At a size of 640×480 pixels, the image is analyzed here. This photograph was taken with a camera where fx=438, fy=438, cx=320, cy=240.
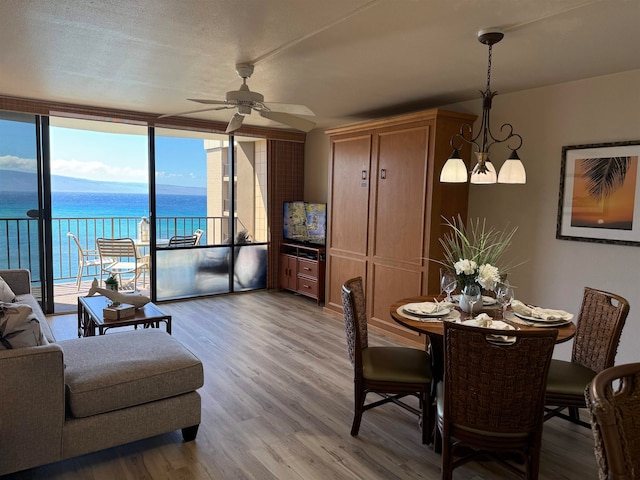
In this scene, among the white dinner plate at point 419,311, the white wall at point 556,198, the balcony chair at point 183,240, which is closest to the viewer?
the white dinner plate at point 419,311

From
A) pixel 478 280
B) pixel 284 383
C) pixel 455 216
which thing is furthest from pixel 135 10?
pixel 455 216

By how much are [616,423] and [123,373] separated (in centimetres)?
214

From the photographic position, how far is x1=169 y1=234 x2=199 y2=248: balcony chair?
5839 mm

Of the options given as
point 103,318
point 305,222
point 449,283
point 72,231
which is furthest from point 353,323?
point 72,231

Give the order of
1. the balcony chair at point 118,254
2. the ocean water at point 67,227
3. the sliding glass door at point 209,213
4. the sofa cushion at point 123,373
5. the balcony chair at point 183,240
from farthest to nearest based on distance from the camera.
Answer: the balcony chair at point 118,254 → the balcony chair at point 183,240 → the sliding glass door at point 209,213 → the ocean water at point 67,227 → the sofa cushion at point 123,373

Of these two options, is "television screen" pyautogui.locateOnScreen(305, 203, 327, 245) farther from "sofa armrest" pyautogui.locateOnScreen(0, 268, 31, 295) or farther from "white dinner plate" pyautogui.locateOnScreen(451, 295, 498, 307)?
"sofa armrest" pyautogui.locateOnScreen(0, 268, 31, 295)

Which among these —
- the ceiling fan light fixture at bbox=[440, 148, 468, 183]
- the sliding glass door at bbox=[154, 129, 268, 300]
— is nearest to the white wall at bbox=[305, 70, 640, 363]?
the ceiling fan light fixture at bbox=[440, 148, 468, 183]

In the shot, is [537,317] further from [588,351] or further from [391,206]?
[391,206]

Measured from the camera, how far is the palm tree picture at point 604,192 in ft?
10.5

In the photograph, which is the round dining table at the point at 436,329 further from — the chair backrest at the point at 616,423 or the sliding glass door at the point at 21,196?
the sliding glass door at the point at 21,196

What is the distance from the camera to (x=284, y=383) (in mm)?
3320

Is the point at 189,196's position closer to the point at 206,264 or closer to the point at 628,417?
the point at 206,264

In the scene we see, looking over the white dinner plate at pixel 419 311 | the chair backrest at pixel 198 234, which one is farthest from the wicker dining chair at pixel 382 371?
the chair backrest at pixel 198 234

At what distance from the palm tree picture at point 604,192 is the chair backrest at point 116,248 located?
17.2 feet
